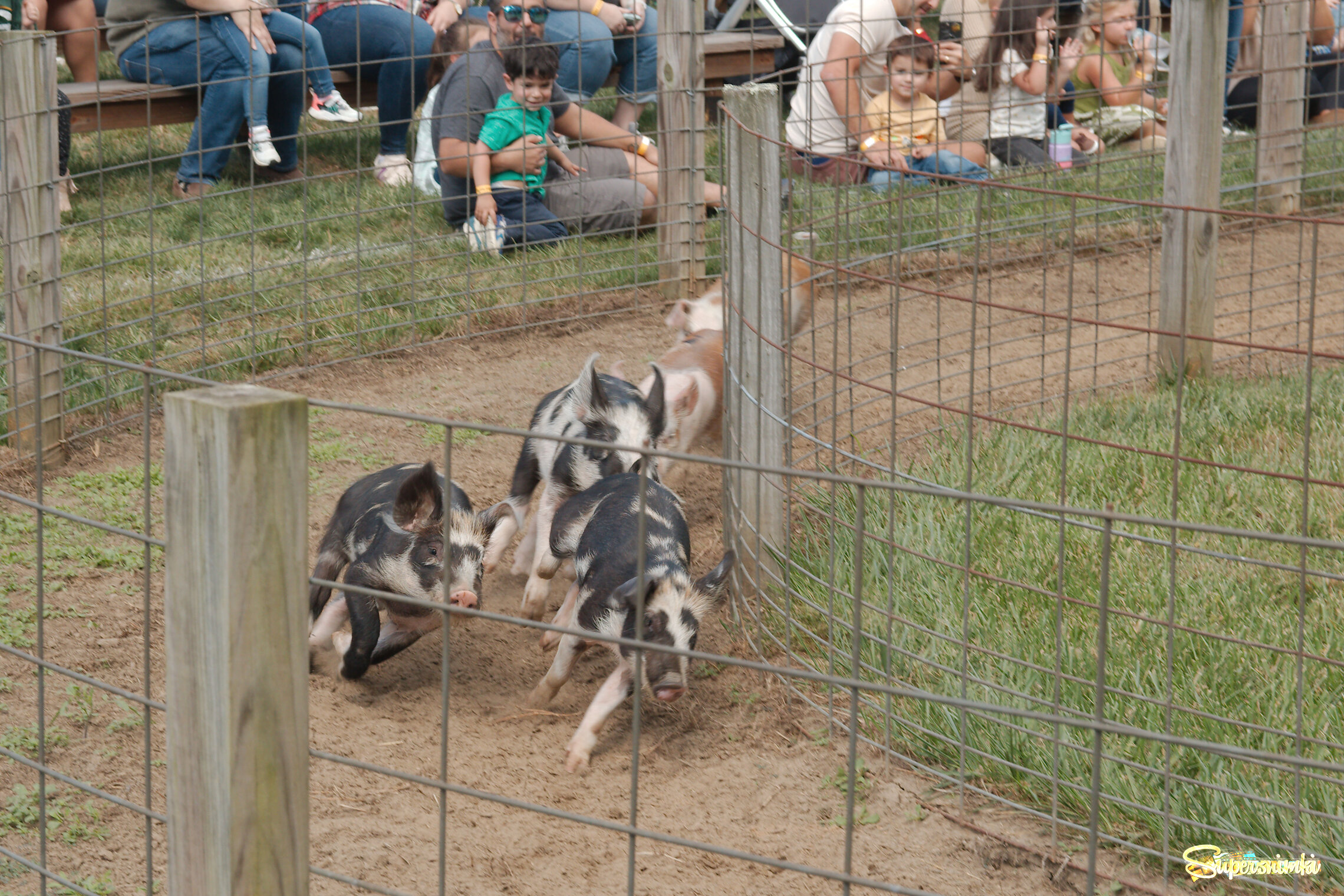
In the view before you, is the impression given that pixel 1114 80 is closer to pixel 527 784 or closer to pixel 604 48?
pixel 604 48

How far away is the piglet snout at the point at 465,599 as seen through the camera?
346 cm

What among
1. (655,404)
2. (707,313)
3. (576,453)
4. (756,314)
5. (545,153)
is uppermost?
(545,153)

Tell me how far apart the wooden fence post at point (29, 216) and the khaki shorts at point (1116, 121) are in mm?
7478

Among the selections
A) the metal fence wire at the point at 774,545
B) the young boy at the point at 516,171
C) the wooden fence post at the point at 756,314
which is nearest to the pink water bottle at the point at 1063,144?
the metal fence wire at the point at 774,545

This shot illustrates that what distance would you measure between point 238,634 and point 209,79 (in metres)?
6.81

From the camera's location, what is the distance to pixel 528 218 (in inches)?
303

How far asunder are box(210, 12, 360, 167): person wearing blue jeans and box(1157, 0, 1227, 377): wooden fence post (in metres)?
4.06

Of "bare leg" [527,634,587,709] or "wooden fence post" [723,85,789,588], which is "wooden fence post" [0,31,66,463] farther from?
"wooden fence post" [723,85,789,588]

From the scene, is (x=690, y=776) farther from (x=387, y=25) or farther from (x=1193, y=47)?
(x=387, y=25)

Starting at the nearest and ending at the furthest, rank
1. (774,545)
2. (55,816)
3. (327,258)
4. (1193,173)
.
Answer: (55,816)
(774,545)
(1193,173)
(327,258)

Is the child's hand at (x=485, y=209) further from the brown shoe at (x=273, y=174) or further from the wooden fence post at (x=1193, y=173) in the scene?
the wooden fence post at (x=1193, y=173)

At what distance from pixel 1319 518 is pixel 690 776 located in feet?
7.72

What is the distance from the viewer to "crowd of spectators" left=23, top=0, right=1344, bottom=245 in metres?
7.44

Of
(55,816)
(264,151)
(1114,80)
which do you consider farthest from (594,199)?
(55,816)
